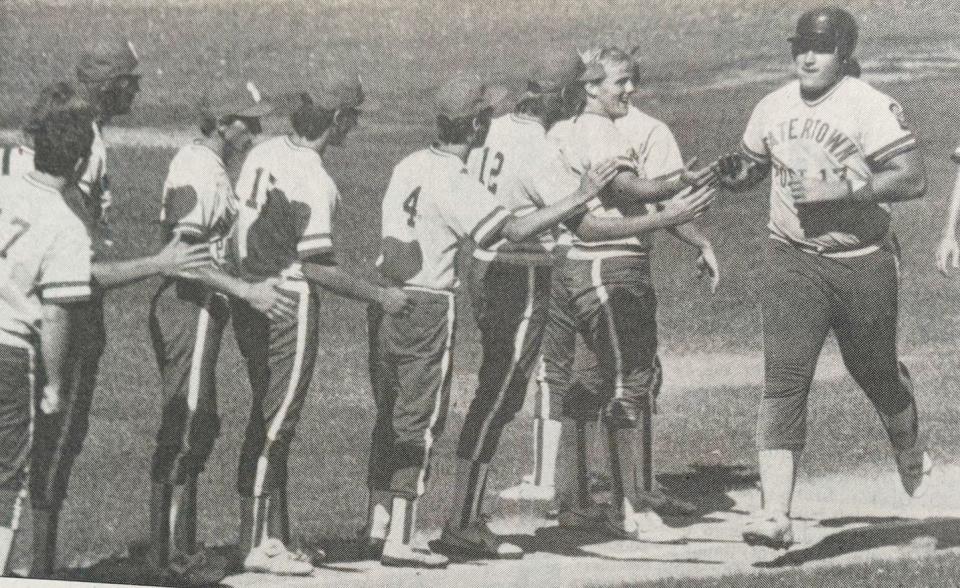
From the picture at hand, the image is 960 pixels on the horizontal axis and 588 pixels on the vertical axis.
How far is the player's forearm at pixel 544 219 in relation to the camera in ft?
28.2

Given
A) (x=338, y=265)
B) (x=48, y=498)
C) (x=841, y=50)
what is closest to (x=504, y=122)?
(x=338, y=265)

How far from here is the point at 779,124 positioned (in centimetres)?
873

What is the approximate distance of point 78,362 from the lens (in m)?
8.71

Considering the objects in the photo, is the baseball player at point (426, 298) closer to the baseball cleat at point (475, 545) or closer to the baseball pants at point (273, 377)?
the baseball cleat at point (475, 545)

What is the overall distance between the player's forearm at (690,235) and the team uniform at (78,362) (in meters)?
2.80

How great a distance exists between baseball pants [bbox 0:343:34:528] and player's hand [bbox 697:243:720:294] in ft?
10.8

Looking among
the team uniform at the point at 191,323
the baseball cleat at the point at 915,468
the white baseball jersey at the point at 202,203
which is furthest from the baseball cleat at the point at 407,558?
the baseball cleat at the point at 915,468

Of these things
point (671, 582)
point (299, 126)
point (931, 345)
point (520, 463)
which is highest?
point (299, 126)

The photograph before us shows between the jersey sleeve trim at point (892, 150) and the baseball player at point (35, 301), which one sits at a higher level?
the jersey sleeve trim at point (892, 150)

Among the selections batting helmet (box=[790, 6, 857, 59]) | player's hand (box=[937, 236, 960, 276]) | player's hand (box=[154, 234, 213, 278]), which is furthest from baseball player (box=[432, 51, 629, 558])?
player's hand (box=[937, 236, 960, 276])

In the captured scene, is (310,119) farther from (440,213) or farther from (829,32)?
(829,32)

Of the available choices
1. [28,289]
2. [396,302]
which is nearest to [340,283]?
[396,302]

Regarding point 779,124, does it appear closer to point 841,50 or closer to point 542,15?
point 841,50

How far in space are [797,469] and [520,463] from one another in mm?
1371
